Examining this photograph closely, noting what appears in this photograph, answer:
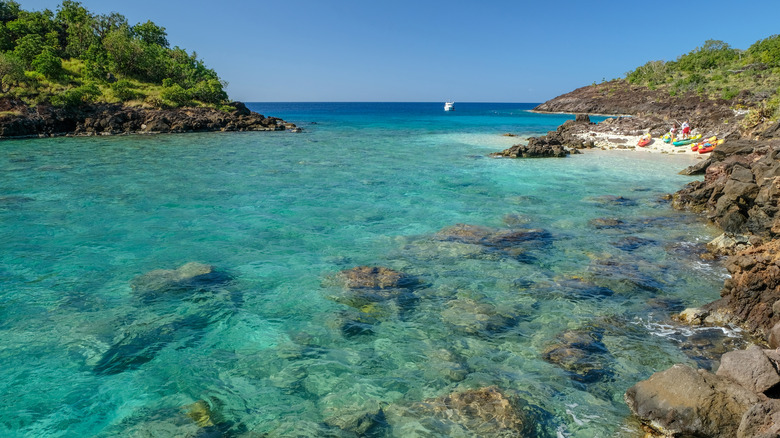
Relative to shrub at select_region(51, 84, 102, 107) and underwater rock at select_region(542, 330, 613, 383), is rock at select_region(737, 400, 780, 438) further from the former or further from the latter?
shrub at select_region(51, 84, 102, 107)

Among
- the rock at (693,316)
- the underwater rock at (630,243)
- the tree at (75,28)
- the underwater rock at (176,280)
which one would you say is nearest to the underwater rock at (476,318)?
the rock at (693,316)

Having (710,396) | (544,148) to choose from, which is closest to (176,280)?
(710,396)

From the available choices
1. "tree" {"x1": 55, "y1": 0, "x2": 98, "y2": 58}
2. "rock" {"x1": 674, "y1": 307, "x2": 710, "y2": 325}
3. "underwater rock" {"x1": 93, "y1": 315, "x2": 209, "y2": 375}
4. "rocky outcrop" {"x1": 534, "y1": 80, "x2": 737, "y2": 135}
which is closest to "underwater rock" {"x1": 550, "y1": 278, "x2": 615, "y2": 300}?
"rock" {"x1": 674, "y1": 307, "x2": 710, "y2": 325}

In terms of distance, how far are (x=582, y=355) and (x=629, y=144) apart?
133 feet

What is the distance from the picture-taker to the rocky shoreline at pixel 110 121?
4553 centimetres

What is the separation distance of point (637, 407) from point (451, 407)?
289 centimetres

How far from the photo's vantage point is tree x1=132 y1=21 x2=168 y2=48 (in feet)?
250

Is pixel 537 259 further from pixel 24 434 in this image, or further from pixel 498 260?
pixel 24 434

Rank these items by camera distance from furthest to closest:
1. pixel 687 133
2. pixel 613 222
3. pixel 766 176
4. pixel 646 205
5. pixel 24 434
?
pixel 687 133
pixel 646 205
pixel 613 222
pixel 766 176
pixel 24 434

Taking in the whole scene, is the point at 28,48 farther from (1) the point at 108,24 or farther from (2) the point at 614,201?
(2) the point at 614,201

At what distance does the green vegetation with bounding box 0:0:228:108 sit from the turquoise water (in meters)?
38.9

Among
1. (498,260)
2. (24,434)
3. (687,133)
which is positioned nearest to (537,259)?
(498,260)

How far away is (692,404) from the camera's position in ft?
20.3

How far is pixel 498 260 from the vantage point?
13203mm
